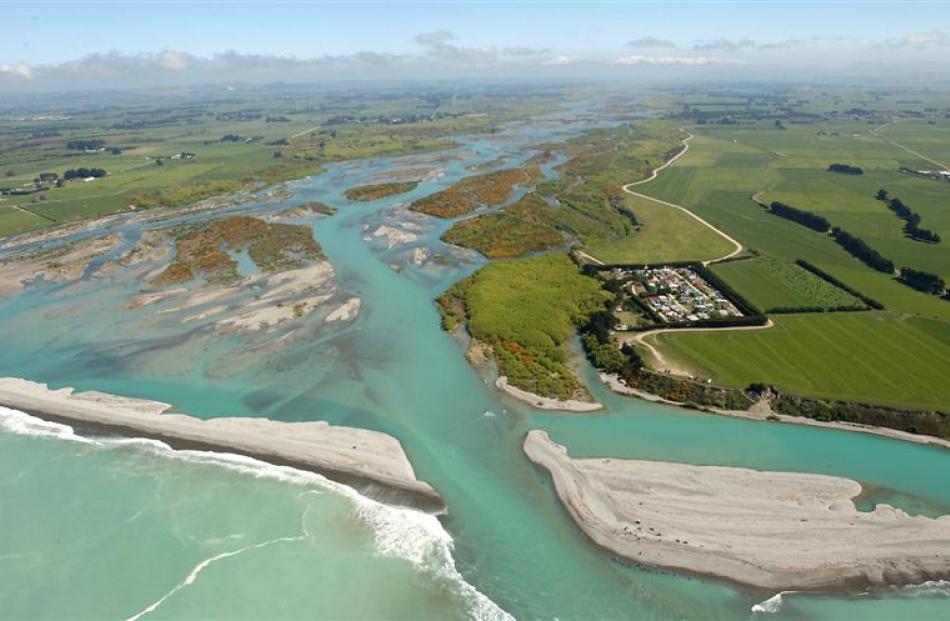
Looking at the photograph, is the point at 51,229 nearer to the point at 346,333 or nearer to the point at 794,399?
the point at 346,333

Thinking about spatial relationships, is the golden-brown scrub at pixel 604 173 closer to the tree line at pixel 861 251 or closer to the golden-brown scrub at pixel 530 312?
the golden-brown scrub at pixel 530 312

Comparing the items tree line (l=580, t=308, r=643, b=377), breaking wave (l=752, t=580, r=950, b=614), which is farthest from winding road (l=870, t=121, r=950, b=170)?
breaking wave (l=752, t=580, r=950, b=614)

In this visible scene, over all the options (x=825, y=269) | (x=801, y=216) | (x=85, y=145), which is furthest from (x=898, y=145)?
(x=85, y=145)

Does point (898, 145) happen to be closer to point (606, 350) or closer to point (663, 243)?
point (663, 243)

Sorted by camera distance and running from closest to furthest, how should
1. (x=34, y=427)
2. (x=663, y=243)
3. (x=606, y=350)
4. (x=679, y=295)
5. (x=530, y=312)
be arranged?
1. (x=34, y=427)
2. (x=606, y=350)
3. (x=530, y=312)
4. (x=679, y=295)
5. (x=663, y=243)

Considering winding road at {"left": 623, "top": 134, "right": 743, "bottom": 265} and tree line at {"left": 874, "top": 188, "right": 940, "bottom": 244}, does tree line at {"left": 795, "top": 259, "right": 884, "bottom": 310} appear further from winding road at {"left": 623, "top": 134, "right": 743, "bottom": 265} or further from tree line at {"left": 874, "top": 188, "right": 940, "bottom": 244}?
tree line at {"left": 874, "top": 188, "right": 940, "bottom": 244}

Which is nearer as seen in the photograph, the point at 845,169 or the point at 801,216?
the point at 801,216

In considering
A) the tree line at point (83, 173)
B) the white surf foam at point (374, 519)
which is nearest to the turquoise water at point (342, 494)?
the white surf foam at point (374, 519)
